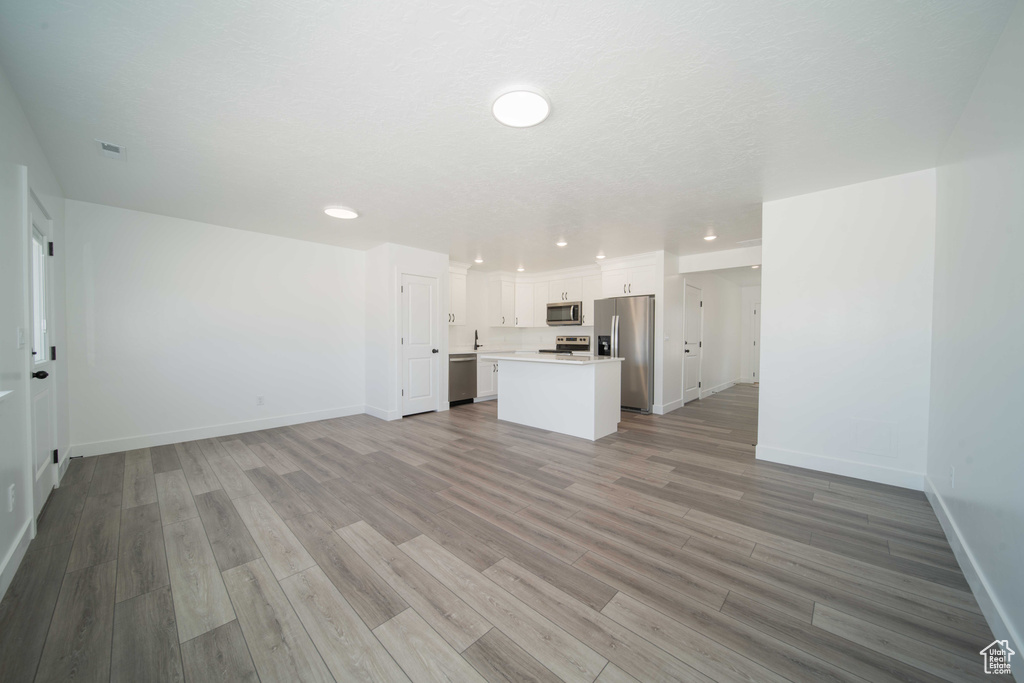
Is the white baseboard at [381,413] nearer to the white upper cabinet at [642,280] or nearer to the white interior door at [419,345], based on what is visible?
the white interior door at [419,345]

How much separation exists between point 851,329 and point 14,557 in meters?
5.58

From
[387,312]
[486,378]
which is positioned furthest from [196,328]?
[486,378]

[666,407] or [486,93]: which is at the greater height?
[486,93]

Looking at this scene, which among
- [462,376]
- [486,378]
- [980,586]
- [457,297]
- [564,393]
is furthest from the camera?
[486,378]

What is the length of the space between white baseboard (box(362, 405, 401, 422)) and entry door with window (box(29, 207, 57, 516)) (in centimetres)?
295

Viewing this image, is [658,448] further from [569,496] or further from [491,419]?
[491,419]

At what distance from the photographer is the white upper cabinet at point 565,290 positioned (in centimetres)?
698

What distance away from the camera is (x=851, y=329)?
10.2 feet

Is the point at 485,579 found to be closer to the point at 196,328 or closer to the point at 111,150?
the point at 111,150

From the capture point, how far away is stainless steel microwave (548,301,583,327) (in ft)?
22.4

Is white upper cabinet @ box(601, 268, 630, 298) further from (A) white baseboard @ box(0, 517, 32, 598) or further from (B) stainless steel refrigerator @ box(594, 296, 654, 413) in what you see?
(A) white baseboard @ box(0, 517, 32, 598)

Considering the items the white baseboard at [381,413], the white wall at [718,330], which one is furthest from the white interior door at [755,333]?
the white baseboard at [381,413]

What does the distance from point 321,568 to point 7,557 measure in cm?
145

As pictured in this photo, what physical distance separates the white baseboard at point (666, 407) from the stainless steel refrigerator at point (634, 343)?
0.10m
